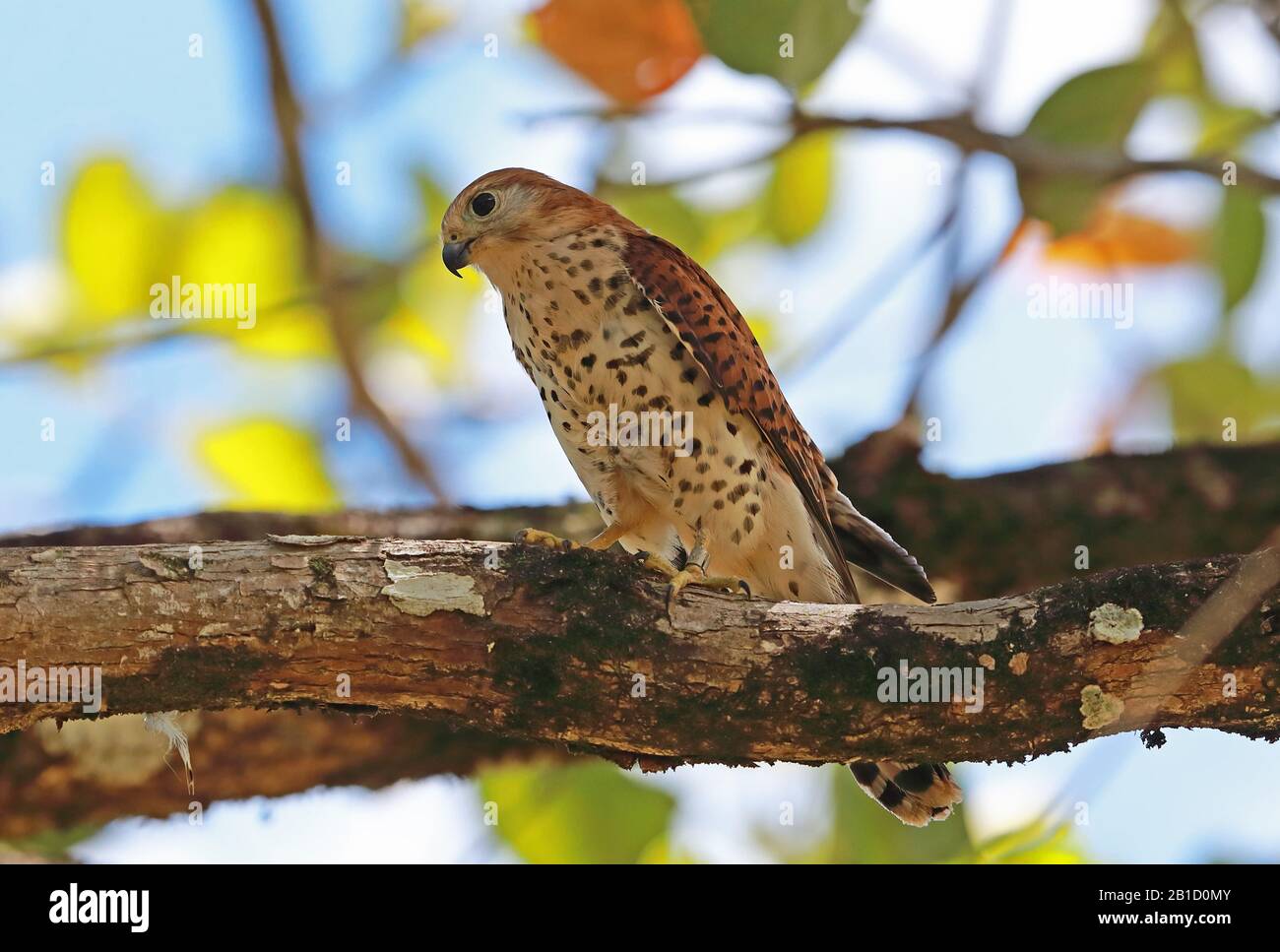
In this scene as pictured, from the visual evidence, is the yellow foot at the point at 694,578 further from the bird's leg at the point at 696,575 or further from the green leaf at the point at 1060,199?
the green leaf at the point at 1060,199

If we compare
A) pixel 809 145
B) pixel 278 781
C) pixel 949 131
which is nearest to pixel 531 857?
pixel 278 781

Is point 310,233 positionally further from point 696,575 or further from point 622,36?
point 696,575

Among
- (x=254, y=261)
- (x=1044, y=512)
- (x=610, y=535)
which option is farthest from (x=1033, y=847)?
(x=254, y=261)

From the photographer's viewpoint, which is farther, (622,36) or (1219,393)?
(1219,393)

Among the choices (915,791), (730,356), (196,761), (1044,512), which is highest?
(730,356)

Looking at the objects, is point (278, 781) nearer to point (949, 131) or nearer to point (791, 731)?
point (791, 731)

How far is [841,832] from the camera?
5469 millimetres

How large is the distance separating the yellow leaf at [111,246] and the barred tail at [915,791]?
447 cm

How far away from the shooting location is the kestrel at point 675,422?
500cm

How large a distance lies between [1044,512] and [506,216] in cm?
281

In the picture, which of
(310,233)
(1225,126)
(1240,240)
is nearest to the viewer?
(1240,240)

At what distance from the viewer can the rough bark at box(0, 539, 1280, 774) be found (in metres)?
3.60

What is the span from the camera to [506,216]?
5.55m

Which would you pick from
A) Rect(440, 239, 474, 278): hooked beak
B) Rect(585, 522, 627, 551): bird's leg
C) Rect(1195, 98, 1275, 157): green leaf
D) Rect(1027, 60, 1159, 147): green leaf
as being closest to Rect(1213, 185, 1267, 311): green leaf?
Rect(1195, 98, 1275, 157): green leaf
